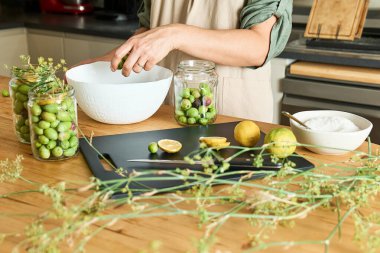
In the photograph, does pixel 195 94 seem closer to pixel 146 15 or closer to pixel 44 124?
pixel 44 124

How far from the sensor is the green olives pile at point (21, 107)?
1.18 m

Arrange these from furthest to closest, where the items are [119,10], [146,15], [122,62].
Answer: [119,10] < [146,15] < [122,62]

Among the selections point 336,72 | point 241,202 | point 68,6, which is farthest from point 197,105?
point 68,6

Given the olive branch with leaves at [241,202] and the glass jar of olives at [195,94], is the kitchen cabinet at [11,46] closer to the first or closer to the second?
the glass jar of olives at [195,94]

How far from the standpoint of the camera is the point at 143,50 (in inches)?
48.1

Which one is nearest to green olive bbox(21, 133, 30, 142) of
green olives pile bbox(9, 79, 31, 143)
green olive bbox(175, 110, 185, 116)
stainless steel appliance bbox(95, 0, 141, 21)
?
green olives pile bbox(9, 79, 31, 143)

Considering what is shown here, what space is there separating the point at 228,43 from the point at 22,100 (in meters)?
0.58

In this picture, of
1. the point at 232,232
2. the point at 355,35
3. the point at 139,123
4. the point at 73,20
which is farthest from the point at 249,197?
the point at 73,20

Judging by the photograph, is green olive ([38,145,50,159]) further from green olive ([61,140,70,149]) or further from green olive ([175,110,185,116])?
green olive ([175,110,185,116])

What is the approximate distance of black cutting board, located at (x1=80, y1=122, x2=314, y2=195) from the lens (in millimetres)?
1013

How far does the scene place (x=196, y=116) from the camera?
131 cm

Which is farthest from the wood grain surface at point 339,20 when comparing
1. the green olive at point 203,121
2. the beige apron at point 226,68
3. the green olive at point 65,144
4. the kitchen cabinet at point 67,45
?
the green olive at point 65,144

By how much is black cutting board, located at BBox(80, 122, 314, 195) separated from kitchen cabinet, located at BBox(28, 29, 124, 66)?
1459 millimetres

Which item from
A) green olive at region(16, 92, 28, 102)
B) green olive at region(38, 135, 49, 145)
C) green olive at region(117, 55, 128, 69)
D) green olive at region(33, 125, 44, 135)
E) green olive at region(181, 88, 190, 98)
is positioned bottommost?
green olive at region(38, 135, 49, 145)
